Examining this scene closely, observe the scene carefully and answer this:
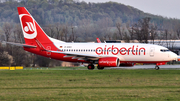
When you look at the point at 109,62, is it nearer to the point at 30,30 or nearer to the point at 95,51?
the point at 95,51

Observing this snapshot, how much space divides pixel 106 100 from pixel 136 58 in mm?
27420

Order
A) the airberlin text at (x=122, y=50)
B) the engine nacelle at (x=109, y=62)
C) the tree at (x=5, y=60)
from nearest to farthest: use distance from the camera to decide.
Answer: the engine nacelle at (x=109, y=62) → the airberlin text at (x=122, y=50) → the tree at (x=5, y=60)

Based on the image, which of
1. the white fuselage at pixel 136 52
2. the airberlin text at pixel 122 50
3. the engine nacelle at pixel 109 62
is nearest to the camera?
the engine nacelle at pixel 109 62

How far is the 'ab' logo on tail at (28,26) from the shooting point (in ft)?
147

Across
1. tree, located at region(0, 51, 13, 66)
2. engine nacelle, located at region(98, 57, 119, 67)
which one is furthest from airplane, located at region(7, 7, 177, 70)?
tree, located at region(0, 51, 13, 66)

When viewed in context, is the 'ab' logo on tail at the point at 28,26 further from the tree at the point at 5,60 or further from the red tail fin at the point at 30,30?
the tree at the point at 5,60

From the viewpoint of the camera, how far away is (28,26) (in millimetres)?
45031

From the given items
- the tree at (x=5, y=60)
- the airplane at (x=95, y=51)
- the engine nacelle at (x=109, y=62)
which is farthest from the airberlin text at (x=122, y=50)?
the tree at (x=5, y=60)

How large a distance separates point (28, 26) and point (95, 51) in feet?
32.9

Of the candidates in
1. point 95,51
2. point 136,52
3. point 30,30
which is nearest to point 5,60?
point 30,30

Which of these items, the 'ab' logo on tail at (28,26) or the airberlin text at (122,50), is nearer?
the airberlin text at (122,50)

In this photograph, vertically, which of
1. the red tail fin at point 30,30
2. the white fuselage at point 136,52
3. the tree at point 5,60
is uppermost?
the red tail fin at point 30,30

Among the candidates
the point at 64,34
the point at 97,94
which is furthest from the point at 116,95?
the point at 64,34

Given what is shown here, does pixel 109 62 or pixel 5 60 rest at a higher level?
pixel 109 62
